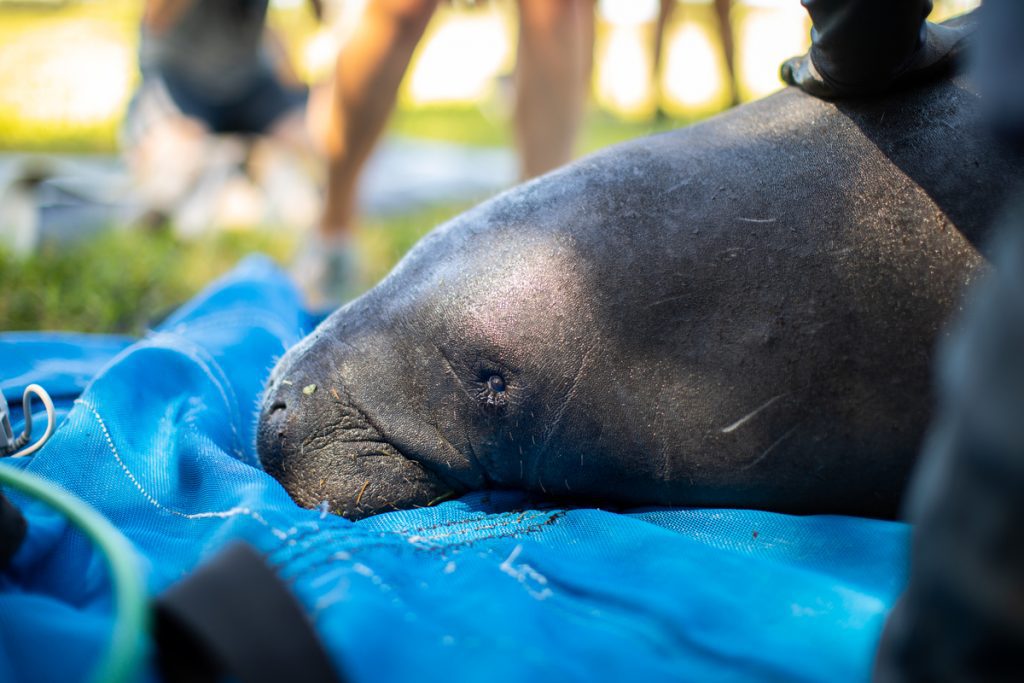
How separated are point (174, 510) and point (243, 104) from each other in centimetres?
518

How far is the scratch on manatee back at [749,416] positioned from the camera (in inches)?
68.4

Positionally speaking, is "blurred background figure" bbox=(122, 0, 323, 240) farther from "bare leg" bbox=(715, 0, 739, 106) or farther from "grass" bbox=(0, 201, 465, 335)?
"bare leg" bbox=(715, 0, 739, 106)

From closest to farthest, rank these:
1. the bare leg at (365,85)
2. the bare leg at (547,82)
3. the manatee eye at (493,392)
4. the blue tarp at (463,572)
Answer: the blue tarp at (463,572) < the manatee eye at (493,392) < the bare leg at (365,85) < the bare leg at (547,82)

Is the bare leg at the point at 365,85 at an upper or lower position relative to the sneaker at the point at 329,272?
upper

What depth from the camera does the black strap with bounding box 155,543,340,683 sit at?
3.60ft

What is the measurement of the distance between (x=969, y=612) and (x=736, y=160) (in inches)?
46.9

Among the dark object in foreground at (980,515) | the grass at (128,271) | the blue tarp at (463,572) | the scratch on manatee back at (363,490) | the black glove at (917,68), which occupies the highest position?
the black glove at (917,68)

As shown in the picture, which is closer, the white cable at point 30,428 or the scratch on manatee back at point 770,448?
the scratch on manatee back at point 770,448

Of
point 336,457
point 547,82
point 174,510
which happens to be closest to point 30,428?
point 174,510

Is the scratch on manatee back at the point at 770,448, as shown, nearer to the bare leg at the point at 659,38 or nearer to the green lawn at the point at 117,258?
the green lawn at the point at 117,258

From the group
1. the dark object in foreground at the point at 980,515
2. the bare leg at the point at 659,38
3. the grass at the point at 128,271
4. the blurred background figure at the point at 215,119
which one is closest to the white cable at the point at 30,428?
the grass at the point at 128,271

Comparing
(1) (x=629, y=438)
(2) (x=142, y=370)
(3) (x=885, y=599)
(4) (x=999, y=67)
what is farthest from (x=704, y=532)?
(2) (x=142, y=370)

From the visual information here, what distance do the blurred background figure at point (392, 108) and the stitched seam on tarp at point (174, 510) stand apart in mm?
2021

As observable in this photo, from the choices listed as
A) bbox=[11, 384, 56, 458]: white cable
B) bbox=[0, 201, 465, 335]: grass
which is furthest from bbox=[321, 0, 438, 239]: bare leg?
bbox=[11, 384, 56, 458]: white cable
